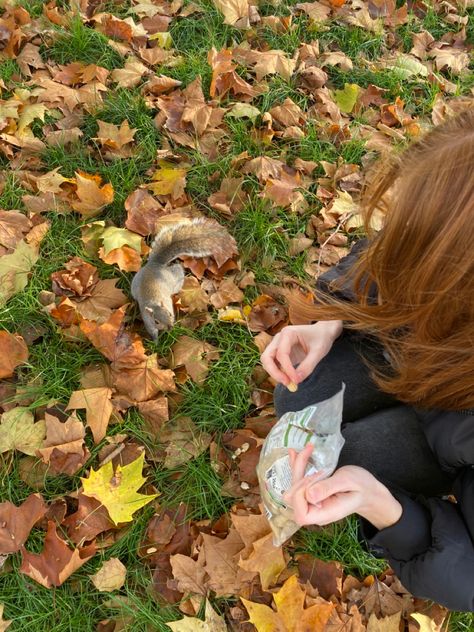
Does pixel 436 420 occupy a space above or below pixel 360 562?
above

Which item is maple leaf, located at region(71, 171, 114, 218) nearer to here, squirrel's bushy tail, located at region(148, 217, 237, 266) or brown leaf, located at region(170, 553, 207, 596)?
squirrel's bushy tail, located at region(148, 217, 237, 266)

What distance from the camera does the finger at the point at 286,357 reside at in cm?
163

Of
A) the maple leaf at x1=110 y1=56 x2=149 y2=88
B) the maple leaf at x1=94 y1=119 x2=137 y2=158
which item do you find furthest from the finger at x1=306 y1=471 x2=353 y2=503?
the maple leaf at x1=110 y1=56 x2=149 y2=88

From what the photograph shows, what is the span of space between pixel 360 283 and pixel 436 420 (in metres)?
0.39

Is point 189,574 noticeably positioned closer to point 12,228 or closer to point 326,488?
point 326,488

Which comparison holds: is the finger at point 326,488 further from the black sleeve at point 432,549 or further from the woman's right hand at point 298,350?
the woman's right hand at point 298,350

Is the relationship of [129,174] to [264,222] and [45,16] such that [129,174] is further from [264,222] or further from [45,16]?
[45,16]

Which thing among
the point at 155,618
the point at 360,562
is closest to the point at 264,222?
the point at 360,562

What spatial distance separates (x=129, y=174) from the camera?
2.40 metres

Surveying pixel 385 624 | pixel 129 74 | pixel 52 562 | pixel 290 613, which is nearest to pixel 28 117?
pixel 129 74

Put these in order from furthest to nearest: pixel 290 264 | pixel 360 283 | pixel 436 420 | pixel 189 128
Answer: pixel 189 128
pixel 290 264
pixel 360 283
pixel 436 420

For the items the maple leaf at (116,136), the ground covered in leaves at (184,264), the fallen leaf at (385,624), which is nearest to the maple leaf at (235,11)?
the ground covered in leaves at (184,264)

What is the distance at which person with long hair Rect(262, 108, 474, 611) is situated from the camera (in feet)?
3.65

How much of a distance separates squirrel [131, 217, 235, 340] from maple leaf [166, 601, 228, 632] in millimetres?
887
